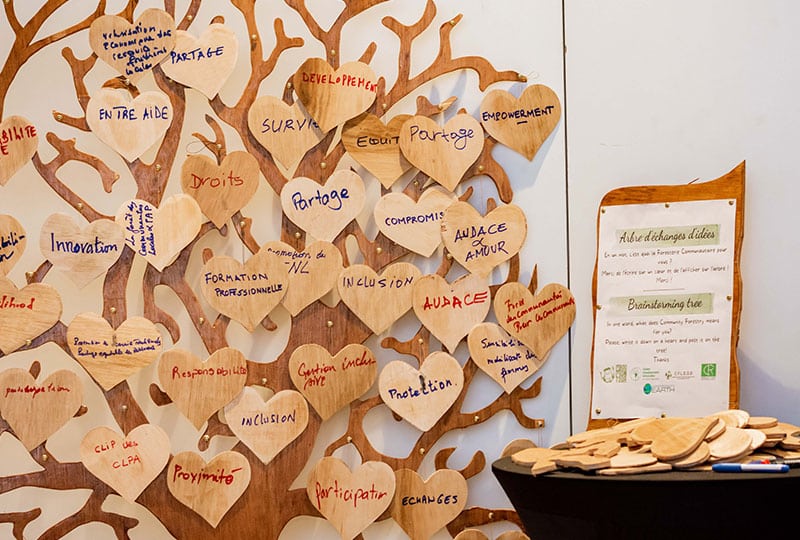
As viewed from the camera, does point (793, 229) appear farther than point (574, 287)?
No

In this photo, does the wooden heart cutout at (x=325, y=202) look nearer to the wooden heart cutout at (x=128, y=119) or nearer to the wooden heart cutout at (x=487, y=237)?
the wooden heart cutout at (x=487, y=237)

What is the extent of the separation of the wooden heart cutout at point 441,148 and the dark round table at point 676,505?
2.22 ft

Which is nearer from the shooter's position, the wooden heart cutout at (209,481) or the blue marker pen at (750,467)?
the blue marker pen at (750,467)

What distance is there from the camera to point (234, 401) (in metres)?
1.79

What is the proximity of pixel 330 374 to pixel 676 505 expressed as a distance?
739mm

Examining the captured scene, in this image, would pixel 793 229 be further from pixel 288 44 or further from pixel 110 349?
pixel 110 349

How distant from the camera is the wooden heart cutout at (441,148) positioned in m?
1.81

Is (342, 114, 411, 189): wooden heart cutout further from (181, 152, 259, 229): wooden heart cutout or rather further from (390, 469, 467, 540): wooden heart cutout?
(390, 469, 467, 540): wooden heart cutout

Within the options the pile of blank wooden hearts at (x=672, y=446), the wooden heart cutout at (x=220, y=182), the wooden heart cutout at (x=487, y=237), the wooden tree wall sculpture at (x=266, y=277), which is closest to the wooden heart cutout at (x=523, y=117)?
the wooden tree wall sculpture at (x=266, y=277)

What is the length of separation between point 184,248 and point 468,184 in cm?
59

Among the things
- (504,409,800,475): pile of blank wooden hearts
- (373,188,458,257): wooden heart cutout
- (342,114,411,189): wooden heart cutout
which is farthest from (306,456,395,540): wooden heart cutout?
(342,114,411,189): wooden heart cutout

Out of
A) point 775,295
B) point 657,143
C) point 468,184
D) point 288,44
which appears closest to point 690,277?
point 775,295

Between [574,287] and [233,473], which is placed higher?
[574,287]

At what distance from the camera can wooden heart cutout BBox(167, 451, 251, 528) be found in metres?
1.78
